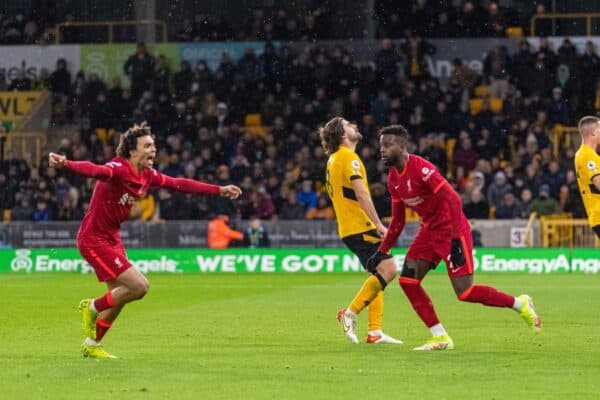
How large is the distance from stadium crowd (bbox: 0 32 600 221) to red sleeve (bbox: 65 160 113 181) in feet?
64.1

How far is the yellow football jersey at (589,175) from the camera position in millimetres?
15992

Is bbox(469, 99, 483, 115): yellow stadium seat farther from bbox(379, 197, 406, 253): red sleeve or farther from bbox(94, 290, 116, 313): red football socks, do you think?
bbox(94, 290, 116, 313): red football socks

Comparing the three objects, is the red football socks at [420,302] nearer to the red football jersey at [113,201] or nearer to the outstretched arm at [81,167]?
the red football jersey at [113,201]

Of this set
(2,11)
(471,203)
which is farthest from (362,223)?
(2,11)

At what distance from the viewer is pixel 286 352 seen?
12680 millimetres

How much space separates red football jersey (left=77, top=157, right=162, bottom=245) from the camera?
1216cm

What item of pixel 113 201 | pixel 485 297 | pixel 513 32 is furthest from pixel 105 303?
pixel 513 32

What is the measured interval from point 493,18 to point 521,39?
125cm

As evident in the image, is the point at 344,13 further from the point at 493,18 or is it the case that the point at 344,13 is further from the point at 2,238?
the point at 2,238

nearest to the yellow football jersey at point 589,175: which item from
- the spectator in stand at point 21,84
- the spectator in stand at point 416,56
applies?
the spectator in stand at point 416,56

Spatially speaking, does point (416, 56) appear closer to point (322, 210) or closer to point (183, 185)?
point (322, 210)

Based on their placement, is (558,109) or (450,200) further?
(558,109)

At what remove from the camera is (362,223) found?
13922 millimetres

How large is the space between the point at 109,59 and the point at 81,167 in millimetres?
27787
